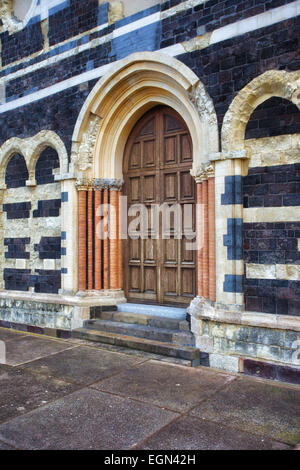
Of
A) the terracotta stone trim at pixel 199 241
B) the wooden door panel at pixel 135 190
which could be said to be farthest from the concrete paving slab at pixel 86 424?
the wooden door panel at pixel 135 190

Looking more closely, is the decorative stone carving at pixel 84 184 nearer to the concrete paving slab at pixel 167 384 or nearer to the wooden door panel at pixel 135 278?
the wooden door panel at pixel 135 278

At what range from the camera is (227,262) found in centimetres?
508

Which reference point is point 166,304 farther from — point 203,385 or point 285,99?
point 285,99

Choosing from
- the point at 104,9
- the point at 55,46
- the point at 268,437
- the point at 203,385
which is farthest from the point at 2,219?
the point at 268,437

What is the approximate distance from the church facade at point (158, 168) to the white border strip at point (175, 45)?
0.7 inches

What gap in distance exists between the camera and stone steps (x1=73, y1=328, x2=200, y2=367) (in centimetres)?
518

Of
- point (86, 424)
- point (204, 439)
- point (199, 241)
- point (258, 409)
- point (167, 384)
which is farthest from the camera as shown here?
point (199, 241)

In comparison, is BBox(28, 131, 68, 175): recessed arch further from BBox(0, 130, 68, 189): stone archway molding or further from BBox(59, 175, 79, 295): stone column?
BBox(59, 175, 79, 295): stone column

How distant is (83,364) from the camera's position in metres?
5.20

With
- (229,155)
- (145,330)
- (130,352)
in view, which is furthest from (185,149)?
(130,352)

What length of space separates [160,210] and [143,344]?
2093 millimetres

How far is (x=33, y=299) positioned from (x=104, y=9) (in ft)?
16.6

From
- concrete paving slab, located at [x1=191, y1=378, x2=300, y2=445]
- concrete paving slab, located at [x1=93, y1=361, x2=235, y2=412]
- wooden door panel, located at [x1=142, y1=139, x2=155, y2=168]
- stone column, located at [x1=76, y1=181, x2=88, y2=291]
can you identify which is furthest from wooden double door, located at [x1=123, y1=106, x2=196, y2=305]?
concrete paving slab, located at [x1=191, y1=378, x2=300, y2=445]

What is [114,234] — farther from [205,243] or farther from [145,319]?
[205,243]
